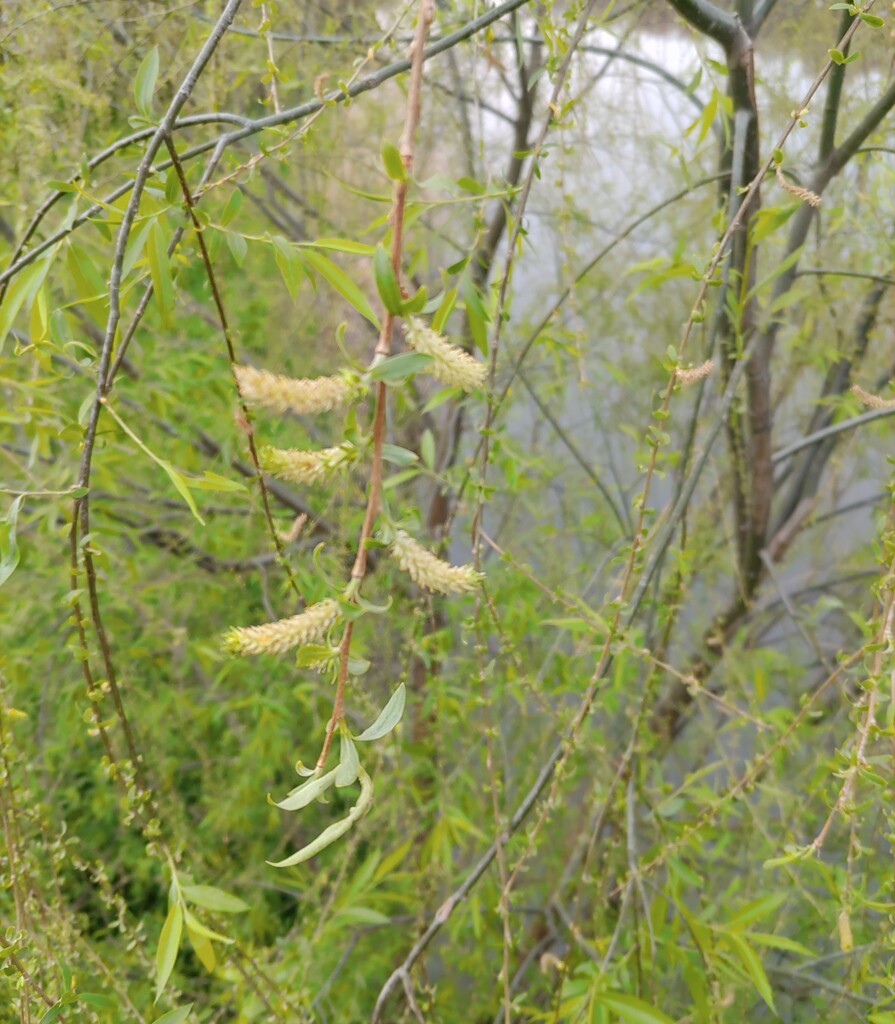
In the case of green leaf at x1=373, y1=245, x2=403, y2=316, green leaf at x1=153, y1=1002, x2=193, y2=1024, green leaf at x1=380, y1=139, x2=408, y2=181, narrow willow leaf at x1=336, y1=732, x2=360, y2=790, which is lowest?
green leaf at x1=153, y1=1002, x2=193, y2=1024

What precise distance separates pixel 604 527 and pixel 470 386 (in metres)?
0.96

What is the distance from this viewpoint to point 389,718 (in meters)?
0.25

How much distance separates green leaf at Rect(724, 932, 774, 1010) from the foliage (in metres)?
0.01

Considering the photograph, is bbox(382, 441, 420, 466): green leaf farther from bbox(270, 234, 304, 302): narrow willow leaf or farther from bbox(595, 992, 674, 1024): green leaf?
bbox(595, 992, 674, 1024): green leaf

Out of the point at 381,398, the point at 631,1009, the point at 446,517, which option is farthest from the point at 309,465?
the point at 446,517

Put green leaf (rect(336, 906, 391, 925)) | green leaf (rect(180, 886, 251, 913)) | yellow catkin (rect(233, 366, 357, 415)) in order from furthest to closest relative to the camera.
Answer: green leaf (rect(336, 906, 391, 925)), green leaf (rect(180, 886, 251, 913)), yellow catkin (rect(233, 366, 357, 415))

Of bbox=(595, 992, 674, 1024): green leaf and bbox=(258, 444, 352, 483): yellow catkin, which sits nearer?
bbox=(258, 444, 352, 483): yellow catkin

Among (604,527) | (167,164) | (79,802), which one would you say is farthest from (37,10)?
(79,802)

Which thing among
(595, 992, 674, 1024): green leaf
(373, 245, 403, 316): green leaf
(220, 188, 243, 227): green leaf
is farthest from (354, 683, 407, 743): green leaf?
(595, 992, 674, 1024): green leaf

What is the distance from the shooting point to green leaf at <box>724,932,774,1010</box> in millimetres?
504

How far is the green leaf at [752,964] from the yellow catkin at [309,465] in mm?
451

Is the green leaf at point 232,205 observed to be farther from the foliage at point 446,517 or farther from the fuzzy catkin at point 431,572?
the fuzzy catkin at point 431,572

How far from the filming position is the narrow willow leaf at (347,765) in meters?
0.23

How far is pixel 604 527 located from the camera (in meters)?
1.16
